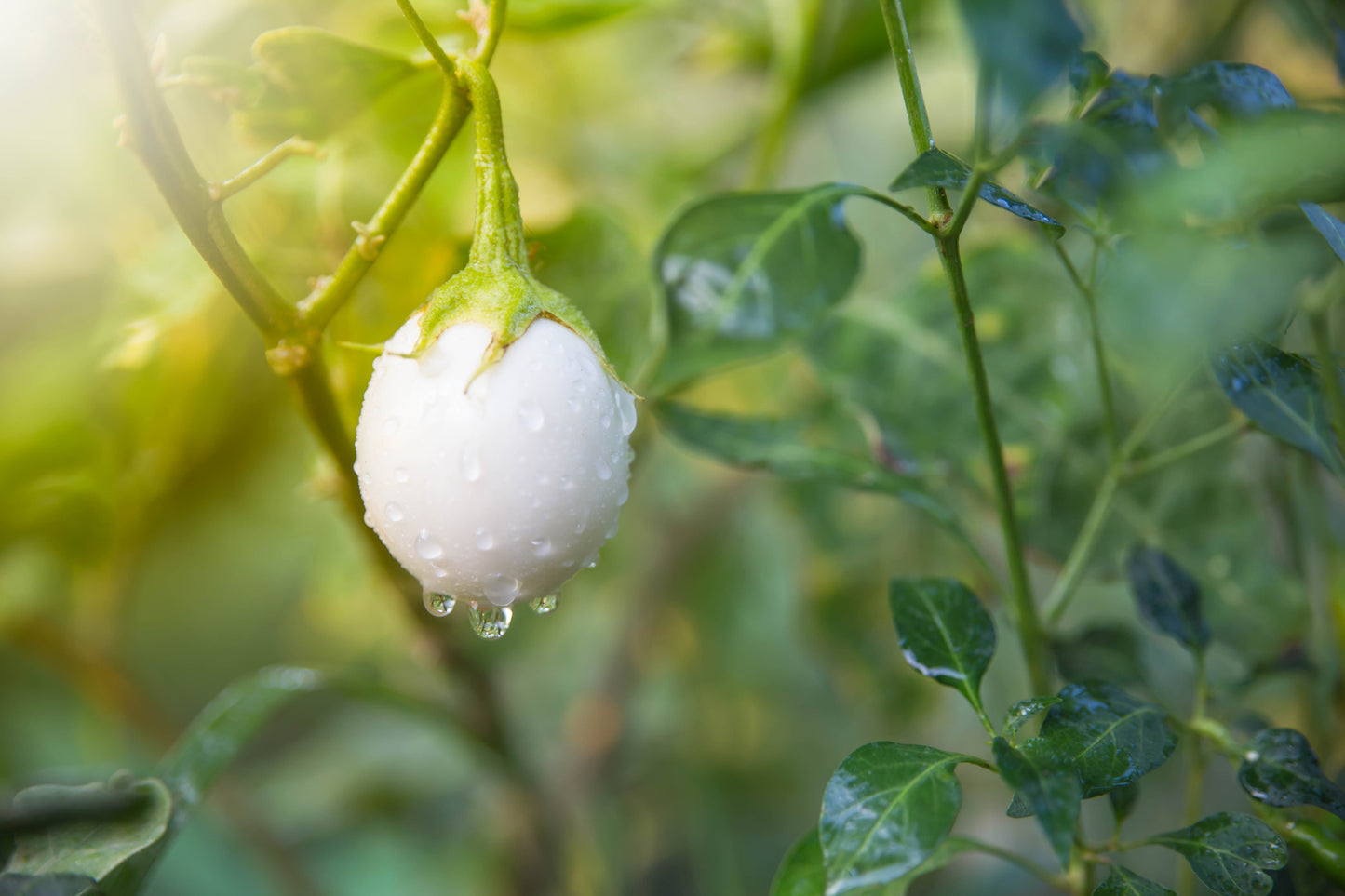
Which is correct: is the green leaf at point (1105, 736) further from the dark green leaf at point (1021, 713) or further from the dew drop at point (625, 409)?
the dew drop at point (625, 409)

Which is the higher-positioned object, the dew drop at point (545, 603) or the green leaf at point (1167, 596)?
the dew drop at point (545, 603)

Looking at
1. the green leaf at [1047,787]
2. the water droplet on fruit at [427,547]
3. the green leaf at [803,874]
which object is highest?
the water droplet on fruit at [427,547]

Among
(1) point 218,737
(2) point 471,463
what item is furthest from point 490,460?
(1) point 218,737

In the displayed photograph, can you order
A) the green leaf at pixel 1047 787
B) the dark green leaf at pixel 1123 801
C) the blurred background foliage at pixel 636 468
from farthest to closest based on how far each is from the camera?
the blurred background foliage at pixel 636 468
the dark green leaf at pixel 1123 801
the green leaf at pixel 1047 787

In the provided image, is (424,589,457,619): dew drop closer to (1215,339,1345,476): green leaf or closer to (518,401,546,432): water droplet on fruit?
(518,401,546,432): water droplet on fruit

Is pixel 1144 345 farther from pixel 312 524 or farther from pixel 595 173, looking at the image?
pixel 312 524

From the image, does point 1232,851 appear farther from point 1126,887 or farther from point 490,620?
point 490,620

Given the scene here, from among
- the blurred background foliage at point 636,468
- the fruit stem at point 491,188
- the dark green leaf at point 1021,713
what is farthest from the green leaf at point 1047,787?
the fruit stem at point 491,188

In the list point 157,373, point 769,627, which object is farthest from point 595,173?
point 769,627
